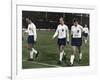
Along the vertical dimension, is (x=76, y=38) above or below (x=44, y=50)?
above

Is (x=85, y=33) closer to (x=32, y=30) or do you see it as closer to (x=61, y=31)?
(x=61, y=31)

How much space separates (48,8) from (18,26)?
332 mm

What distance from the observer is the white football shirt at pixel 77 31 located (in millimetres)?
2139

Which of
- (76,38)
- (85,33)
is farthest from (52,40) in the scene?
(85,33)

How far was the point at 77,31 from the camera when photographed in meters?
2.16

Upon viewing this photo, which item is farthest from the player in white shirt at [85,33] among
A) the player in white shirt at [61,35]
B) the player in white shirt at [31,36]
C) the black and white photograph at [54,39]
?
the player in white shirt at [31,36]

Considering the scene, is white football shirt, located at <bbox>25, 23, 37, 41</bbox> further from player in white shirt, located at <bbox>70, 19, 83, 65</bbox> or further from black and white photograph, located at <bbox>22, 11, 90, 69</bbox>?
player in white shirt, located at <bbox>70, 19, 83, 65</bbox>

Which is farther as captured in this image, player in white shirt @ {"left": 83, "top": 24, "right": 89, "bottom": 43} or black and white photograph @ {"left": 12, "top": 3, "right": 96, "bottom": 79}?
player in white shirt @ {"left": 83, "top": 24, "right": 89, "bottom": 43}

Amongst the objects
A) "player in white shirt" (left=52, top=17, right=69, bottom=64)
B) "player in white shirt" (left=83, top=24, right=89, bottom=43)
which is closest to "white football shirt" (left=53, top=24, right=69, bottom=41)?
"player in white shirt" (left=52, top=17, right=69, bottom=64)

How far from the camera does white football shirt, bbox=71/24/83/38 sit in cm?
214

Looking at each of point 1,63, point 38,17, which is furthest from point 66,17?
point 1,63

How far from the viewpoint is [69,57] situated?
213cm

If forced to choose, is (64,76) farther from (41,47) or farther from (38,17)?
(38,17)

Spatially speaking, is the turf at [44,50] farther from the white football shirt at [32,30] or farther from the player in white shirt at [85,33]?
the player in white shirt at [85,33]
